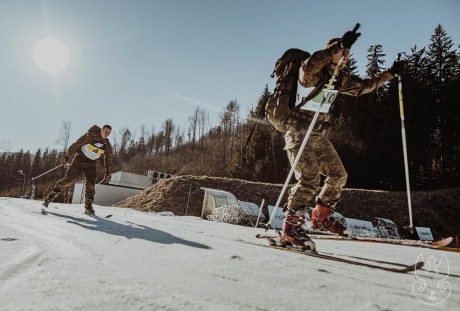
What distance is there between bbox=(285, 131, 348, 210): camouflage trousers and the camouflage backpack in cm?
25

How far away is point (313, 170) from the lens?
295 cm

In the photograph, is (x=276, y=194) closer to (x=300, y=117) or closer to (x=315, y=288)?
(x=300, y=117)

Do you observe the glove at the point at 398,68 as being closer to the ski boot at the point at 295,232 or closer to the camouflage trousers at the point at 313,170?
the camouflage trousers at the point at 313,170

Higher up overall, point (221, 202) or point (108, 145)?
point (108, 145)

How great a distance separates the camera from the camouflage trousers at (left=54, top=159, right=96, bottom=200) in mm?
6023

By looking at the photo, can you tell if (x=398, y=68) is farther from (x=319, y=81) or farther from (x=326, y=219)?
(x=326, y=219)

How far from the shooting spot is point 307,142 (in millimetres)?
3033

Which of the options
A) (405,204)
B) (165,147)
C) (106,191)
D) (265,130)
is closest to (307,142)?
(405,204)

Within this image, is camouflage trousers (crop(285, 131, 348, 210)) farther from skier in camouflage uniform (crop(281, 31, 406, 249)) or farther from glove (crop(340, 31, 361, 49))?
glove (crop(340, 31, 361, 49))

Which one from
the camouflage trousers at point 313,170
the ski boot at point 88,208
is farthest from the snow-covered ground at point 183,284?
the ski boot at point 88,208

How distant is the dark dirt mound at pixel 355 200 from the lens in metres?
16.9

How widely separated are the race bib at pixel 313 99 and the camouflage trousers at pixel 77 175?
16.0 ft

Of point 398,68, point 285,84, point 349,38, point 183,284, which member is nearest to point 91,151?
point 285,84

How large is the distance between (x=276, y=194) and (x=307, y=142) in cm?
1768
